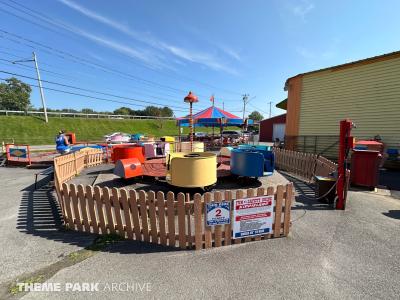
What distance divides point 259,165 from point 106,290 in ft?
16.5

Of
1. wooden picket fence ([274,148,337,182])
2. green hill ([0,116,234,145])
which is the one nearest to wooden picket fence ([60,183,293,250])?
wooden picket fence ([274,148,337,182])

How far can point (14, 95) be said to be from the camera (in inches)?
3036

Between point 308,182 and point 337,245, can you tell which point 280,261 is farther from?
point 308,182

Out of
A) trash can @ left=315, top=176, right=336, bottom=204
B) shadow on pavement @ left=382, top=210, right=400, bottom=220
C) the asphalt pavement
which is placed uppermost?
trash can @ left=315, top=176, right=336, bottom=204

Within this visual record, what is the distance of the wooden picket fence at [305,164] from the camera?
7.67 metres

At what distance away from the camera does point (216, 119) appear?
13961mm

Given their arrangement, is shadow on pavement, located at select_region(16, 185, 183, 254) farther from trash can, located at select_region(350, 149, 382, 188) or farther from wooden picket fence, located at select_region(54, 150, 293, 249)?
trash can, located at select_region(350, 149, 382, 188)

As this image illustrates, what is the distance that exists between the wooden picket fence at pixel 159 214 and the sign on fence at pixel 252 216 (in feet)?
0.33

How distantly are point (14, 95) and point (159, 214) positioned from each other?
102 metres

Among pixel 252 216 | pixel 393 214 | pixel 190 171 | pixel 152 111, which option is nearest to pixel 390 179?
pixel 393 214

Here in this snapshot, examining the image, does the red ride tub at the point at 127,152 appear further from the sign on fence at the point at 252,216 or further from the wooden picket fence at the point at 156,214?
the sign on fence at the point at 252,216

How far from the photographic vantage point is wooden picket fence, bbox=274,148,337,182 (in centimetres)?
767

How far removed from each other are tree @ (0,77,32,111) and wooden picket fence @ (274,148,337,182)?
9613 centimetres

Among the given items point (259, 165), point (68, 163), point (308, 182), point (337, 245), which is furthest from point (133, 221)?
point (308, 182)
